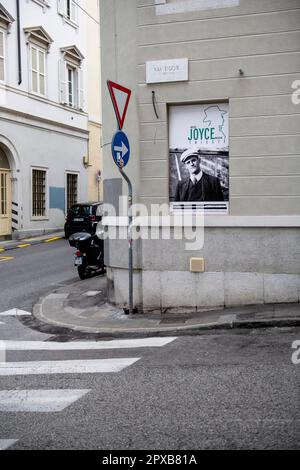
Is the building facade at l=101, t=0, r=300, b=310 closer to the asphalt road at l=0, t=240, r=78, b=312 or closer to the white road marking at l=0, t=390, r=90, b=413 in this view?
the asphalt road at l=0, t=240, r=78, b=312

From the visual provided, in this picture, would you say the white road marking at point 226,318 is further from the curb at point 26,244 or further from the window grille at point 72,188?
the window grille at point 72,188

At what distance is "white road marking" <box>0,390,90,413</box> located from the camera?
4980 mm

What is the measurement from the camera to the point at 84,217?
21016 millimetres

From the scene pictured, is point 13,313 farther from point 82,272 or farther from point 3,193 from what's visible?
point 3,193

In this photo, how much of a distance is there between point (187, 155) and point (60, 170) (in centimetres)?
1823

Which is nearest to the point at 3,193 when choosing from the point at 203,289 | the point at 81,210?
the point at 81,210

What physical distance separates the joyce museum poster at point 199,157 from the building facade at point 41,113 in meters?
14.5

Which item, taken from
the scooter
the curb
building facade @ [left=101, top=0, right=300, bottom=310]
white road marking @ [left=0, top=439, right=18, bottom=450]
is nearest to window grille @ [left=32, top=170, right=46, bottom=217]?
the curb

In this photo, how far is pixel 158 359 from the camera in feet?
21.4

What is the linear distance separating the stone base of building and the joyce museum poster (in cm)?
116

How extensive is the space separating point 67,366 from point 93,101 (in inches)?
1028

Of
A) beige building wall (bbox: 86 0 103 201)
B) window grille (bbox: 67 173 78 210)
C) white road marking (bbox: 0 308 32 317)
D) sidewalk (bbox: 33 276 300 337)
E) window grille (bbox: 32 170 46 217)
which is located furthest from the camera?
beige building wall (bbox: 86 0 103 201)
